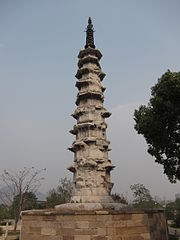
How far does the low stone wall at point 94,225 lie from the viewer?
9.82 m

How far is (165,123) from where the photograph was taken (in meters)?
13.7

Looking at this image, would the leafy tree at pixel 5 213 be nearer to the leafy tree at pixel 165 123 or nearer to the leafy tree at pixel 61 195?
the leafy tree at pixel 61 195

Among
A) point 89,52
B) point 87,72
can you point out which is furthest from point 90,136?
point 89,52

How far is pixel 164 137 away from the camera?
13797 millimetres

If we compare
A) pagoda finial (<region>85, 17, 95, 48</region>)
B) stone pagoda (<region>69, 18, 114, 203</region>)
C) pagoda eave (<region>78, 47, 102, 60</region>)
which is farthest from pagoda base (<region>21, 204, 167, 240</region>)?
pagoda finial (<region>85, 17, 95, 48</region>)

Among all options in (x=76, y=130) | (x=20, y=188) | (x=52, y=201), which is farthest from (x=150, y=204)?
(x=76, y=130)

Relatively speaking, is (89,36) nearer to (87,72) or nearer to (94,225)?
(87,72)

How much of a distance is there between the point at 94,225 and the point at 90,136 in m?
6.88

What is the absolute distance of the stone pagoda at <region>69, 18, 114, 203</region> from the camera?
573 inches

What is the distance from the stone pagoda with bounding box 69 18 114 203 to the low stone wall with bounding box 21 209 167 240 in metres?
3.72

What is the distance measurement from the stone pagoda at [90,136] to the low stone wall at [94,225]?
3.72m

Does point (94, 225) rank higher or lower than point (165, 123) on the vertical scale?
lower

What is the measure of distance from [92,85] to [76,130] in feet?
11.9

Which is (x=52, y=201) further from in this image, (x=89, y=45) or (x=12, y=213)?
(x=89, y=45)
